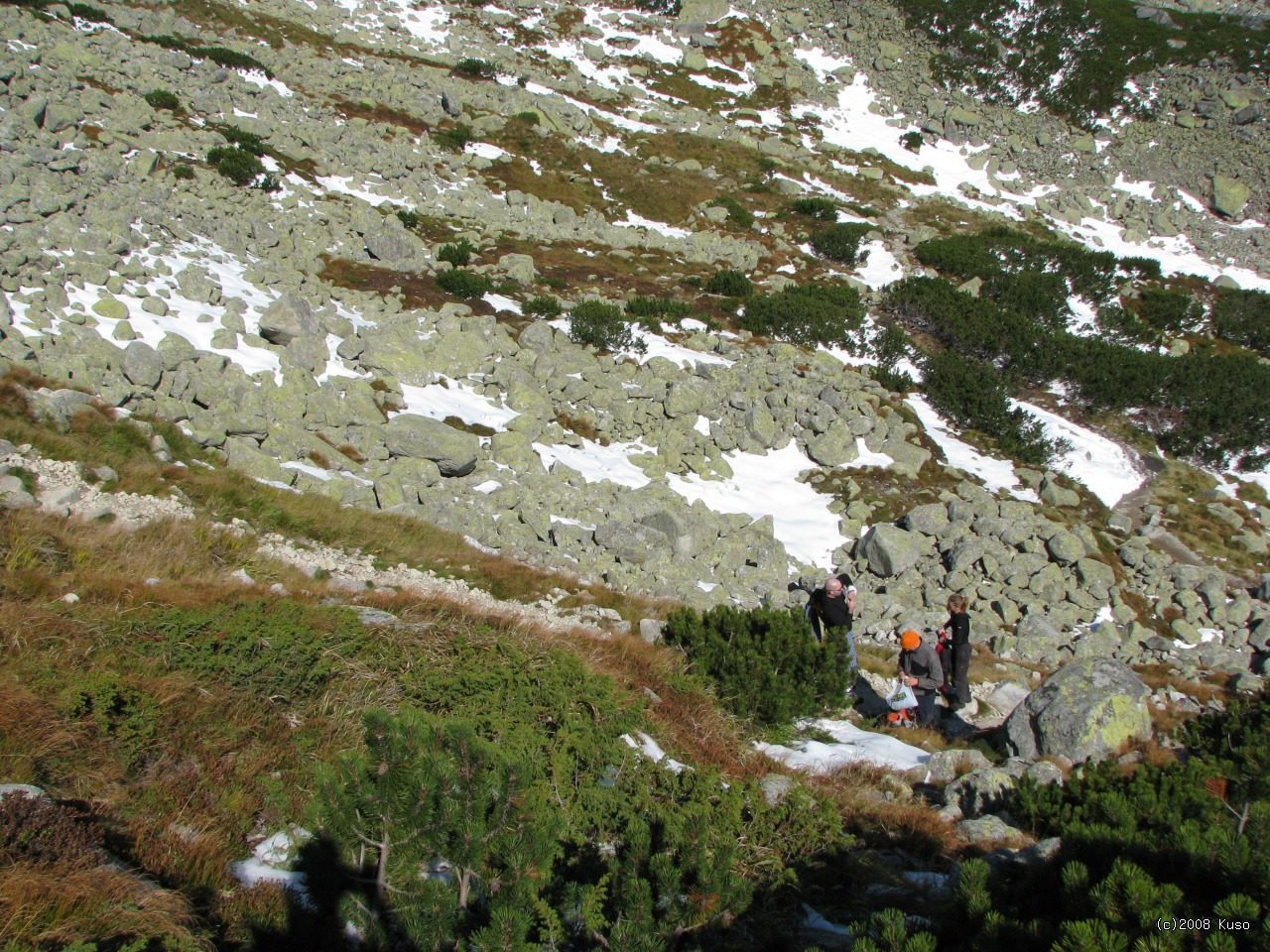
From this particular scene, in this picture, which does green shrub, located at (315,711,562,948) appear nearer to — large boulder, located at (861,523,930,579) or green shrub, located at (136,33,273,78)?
large boulder, located at (861,523,930,579)

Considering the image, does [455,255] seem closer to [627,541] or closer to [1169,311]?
[627,541]

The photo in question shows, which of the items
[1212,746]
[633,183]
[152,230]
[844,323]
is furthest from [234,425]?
[633,183]

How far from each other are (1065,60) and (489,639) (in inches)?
2472

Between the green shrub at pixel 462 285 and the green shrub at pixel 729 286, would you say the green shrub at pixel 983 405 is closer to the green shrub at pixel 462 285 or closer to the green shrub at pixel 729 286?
the green shrub at pixel 729 286

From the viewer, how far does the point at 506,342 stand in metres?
17.1

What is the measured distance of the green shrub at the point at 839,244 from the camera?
30.2 m

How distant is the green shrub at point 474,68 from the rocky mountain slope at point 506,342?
0.93 meters

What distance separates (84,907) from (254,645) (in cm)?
236

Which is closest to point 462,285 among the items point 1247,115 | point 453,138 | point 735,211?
point 453,138

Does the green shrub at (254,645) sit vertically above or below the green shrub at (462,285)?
above

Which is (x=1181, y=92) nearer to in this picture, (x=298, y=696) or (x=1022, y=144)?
(x=1022, y=144)

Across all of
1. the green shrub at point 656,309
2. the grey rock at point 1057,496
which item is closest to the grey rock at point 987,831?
the grey rock at point 1057,496

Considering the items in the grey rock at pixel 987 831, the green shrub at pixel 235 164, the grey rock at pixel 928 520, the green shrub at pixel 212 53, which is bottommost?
the grey rock at pixel 928 520

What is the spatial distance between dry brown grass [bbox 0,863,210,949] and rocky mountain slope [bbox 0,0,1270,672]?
27.3 feet
